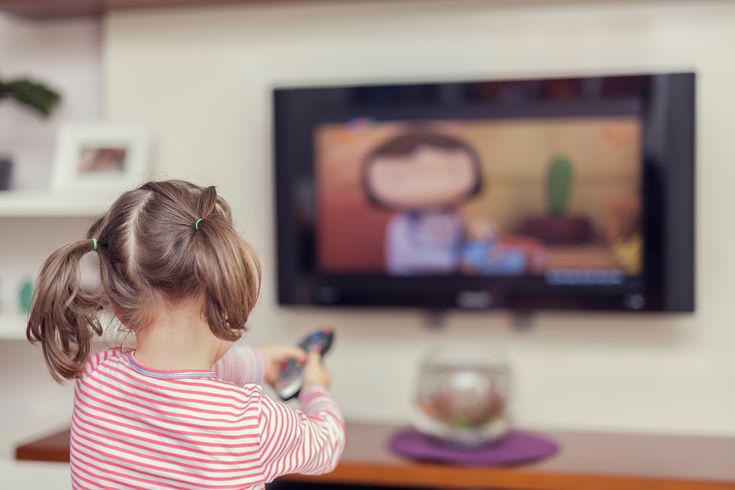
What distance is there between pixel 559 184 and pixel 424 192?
0.36 metres

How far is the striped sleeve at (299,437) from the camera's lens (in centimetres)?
127

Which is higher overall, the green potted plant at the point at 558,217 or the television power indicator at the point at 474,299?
the green potted plant at the point at 558,217

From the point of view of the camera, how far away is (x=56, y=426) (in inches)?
111

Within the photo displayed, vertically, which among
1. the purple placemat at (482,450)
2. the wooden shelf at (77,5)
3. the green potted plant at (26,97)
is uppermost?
the wooden shelf at (77,5)

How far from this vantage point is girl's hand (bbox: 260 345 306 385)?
4.92ft

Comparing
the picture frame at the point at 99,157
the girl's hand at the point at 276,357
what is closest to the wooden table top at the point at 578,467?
the picture frame at the point at 99,157

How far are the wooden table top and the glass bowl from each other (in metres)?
0.14

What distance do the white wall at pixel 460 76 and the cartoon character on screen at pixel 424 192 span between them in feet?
0.62

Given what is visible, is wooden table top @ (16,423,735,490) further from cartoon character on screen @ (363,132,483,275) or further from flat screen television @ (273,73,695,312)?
cartoon character on screen @ (363,132,483,275)

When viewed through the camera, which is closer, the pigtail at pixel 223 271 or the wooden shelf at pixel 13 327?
the pigtail at pixel 223 271

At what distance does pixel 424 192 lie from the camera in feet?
8.39

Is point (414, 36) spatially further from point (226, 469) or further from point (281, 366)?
point (226, 469)

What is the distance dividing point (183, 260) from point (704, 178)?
5.62 ft

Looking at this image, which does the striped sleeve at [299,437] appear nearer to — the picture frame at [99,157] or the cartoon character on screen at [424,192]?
the cartoon character on screen at [424,192]
